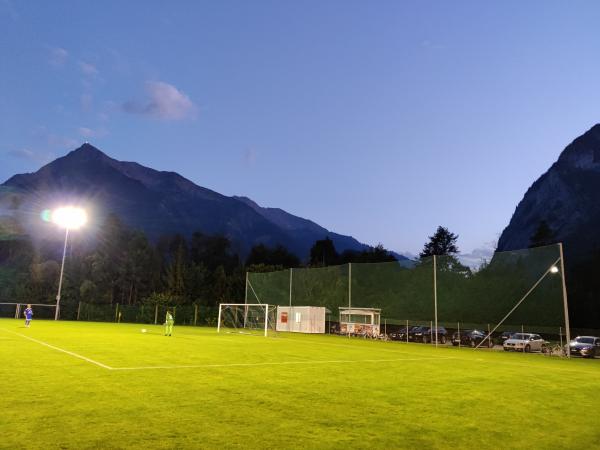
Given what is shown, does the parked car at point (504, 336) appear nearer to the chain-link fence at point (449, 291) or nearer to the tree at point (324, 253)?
the chain-link fence at point (449, 291)

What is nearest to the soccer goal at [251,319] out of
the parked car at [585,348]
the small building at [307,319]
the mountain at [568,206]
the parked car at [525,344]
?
the small building at [307,319]

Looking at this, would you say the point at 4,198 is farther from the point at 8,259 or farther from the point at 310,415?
the point at 310,415

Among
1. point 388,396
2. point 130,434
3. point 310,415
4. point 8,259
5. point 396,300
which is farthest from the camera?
point 8,259

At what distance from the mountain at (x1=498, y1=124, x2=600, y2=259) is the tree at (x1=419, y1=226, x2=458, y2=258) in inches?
770

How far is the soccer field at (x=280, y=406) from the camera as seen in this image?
616cm

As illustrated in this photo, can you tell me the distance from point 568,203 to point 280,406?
11974 centimetres

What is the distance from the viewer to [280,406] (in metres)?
8.16

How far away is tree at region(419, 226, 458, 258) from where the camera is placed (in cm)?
10169

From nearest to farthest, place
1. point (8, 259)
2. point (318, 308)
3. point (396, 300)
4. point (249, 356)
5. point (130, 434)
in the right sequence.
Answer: point (130, 434), point (249, 356), point (396, 300), point (318, 308), point (8, 259)

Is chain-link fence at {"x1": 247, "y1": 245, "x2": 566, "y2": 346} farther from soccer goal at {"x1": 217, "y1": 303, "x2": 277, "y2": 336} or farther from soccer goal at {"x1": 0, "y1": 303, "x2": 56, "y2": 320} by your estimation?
soccer goal at {"x1": 0, "y1": 303, "x2": 56, "y2": 320}

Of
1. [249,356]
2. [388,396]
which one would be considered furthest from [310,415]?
[249,356]

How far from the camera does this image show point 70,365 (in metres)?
12.8

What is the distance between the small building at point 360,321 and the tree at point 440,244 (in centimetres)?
6666

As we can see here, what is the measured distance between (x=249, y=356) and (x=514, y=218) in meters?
131
